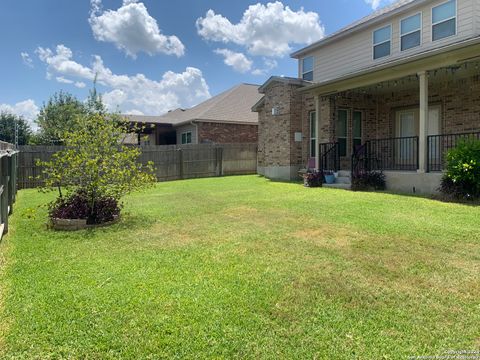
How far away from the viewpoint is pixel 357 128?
586 inches

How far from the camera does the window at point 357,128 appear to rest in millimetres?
14781

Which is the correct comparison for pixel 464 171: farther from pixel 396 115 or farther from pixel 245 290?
pixel 245 290

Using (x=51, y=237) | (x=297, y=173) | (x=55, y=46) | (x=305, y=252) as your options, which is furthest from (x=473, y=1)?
(x=55, y=46)

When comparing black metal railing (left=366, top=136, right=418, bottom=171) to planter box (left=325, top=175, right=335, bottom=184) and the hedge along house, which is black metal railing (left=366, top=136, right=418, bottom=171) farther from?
planter box (left=325, top=175, right=335, bottom=184)

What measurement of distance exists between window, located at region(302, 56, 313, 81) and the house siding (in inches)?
11.2

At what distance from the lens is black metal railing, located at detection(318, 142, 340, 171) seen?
45.3ft

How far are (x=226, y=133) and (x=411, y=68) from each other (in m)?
13.7

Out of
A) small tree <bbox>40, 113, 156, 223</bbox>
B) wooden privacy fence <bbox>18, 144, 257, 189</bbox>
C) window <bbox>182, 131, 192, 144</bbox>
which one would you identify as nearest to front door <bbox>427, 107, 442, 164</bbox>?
small tree <bbox>40, 113, 156, 223</bbox>

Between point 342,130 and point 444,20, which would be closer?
point 444,20

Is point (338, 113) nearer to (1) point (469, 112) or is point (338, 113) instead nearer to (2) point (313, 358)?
(1) point (469, 112)

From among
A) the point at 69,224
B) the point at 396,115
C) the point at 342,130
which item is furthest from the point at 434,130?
the point at 69,224

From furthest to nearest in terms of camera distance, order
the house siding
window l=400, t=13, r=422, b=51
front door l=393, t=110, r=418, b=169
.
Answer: front door l=393, t=110, r=418, b=169
window l=400, t=13, r=422, b=51
the house siding

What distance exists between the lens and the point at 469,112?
11.8 m

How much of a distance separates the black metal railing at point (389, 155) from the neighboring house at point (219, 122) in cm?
993
